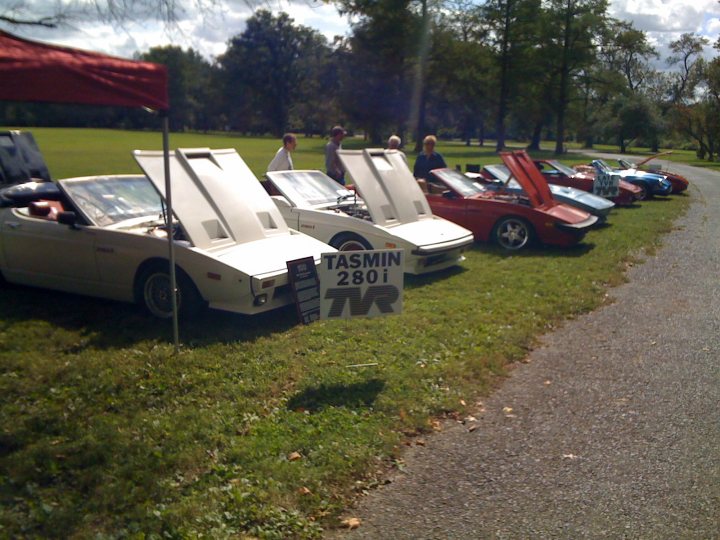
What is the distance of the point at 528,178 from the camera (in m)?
12.4

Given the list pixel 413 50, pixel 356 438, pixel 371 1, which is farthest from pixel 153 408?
pixel 413 50

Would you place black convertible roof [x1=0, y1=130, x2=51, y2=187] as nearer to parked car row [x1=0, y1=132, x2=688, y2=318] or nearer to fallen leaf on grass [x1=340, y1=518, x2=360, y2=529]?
parked car row [x1=0, y1=132, x2=688, y2=318]

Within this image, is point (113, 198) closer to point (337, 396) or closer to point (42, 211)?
point (42, 211)

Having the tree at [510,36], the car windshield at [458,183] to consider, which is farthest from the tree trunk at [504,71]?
the car windshield at [458,183]

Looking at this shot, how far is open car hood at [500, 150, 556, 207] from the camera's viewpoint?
12.1 meters

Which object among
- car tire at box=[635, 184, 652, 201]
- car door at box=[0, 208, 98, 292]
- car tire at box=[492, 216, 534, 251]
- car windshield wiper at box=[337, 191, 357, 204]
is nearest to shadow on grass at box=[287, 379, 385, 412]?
car door at box=[0, 208, 98, 292]

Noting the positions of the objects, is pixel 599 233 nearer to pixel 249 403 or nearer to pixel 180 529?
pixel 249 403

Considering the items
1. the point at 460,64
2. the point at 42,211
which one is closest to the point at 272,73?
the point at 460,64

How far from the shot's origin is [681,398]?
5574mm

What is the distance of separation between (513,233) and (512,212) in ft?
1.15

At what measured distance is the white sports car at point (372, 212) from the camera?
9156mm

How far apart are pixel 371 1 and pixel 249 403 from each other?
39.9 m

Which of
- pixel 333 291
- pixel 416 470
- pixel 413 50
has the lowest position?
pixel 416 470

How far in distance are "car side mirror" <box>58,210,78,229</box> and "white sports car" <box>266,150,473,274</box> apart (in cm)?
287
